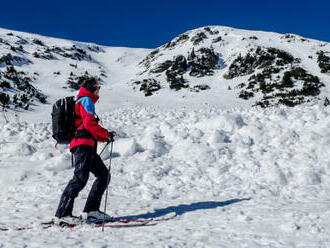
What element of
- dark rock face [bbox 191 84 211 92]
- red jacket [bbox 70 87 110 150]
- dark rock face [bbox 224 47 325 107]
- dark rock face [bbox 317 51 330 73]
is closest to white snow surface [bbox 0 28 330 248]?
red jacket [bbox 70 87 110 150]

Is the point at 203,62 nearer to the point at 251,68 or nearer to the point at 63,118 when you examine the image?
the point at 251,68

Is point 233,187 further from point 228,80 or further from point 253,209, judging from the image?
point 228,80

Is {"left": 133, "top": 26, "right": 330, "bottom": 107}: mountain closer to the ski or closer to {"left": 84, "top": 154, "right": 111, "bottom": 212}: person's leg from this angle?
the ski

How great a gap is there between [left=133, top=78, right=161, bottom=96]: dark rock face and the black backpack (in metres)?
32.1

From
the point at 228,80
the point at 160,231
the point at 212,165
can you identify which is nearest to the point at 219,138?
the point at 212,165

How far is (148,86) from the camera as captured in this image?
128ft

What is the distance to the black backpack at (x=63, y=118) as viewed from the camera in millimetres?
3510

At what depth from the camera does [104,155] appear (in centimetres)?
685

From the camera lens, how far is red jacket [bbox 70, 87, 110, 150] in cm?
347

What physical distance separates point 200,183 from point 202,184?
5 cm

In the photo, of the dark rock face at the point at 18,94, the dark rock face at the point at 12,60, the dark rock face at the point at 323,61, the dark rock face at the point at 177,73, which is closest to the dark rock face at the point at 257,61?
the dark rock face at the point at 323,61

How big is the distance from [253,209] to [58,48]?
71.1m

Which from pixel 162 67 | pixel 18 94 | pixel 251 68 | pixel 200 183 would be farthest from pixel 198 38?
pixel 200 183

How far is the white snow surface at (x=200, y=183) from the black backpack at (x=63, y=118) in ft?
3.61
